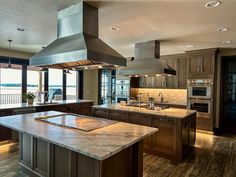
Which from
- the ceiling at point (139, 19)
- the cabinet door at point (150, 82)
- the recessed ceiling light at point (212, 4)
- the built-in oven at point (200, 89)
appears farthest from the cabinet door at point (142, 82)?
the recessed ceiling light at point (212, 4)

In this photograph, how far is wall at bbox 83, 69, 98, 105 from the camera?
8.07 metres

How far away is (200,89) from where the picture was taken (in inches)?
217

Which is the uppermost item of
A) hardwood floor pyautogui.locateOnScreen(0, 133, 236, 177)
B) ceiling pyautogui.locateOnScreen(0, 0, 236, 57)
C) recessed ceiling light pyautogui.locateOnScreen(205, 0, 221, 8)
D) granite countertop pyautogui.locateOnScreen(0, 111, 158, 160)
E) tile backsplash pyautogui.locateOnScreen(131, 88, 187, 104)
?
ceiling pyautogui.locateOnScreen(0, 0, 236, 57)

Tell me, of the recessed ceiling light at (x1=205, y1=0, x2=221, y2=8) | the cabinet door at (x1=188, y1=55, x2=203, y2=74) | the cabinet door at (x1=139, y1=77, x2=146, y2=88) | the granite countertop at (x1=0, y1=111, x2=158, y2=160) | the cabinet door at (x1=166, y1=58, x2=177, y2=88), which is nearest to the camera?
the granite countertop at (x1=0, y1=111, x2=158, y2=160)

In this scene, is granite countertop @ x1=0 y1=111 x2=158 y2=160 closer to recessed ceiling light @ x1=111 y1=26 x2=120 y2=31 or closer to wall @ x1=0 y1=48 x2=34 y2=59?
recessed ceiling light @ x1=111 y1=26 x2=120 y2=31

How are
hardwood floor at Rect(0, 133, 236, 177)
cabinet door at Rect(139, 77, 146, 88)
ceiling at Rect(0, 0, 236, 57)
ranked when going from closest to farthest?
ceiling at Rect(0, 0, 236, 57), hardwood floor at Rect(0, 133, 236, 177), cabinet door at Rect(139, 77, 146, 88)

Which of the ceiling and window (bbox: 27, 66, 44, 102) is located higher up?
the ceiling

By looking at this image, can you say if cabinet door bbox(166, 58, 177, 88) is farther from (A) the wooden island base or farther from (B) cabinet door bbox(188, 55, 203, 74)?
(A) the wooden island base

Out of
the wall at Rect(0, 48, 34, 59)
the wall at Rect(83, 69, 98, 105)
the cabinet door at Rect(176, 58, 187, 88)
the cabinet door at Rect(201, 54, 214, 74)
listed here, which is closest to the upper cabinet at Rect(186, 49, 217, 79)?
the cabinet door at Rect(201, 54, 214, 74)

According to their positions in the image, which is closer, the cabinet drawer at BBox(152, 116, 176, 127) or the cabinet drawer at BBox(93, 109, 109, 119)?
the cabinet drawer at BBox(152, 116, 176, 127)

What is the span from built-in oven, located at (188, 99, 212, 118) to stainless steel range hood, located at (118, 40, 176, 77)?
188 cm

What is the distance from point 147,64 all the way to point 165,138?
171cm

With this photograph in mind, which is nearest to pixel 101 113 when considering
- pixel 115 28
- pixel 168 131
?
pixel 168 131

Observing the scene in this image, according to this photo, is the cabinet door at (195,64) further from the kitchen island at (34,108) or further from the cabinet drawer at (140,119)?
the kitchen island at (34,108)
